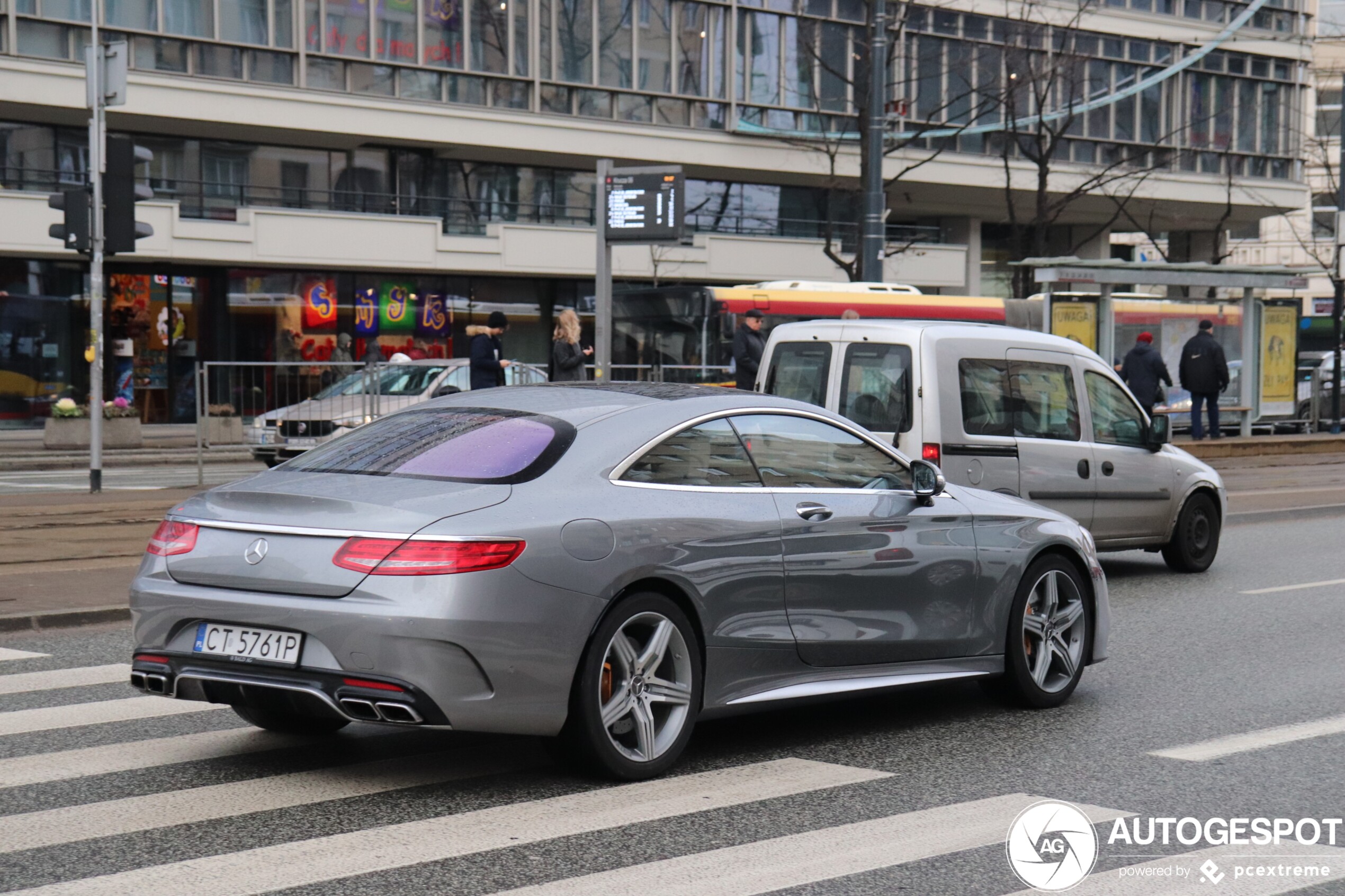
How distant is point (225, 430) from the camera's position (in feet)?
63.1

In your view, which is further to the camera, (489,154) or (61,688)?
(489,154)

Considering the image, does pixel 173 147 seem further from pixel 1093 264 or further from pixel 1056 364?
pixel 1056 364

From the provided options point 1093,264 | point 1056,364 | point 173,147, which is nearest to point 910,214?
point 173,147

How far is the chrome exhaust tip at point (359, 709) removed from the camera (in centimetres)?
551

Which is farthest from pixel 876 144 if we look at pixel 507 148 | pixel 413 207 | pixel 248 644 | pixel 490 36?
pixel 413 207

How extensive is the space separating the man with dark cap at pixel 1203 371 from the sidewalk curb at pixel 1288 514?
27.6 ft

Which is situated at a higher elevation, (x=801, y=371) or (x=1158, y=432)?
(x=801, y=371)

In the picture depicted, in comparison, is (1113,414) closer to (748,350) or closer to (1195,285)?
(748,350)

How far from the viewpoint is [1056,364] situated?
12.2 m

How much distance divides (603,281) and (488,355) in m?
2.96

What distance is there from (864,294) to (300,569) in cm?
2219

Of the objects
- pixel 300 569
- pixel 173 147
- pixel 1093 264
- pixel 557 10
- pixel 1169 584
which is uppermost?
pixel 557 10

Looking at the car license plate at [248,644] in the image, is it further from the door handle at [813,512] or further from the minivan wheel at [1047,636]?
the minivan wheel at [1047,636]

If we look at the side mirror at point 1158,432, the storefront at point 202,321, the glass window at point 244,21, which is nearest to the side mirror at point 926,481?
the side mirror at point 1158,432
